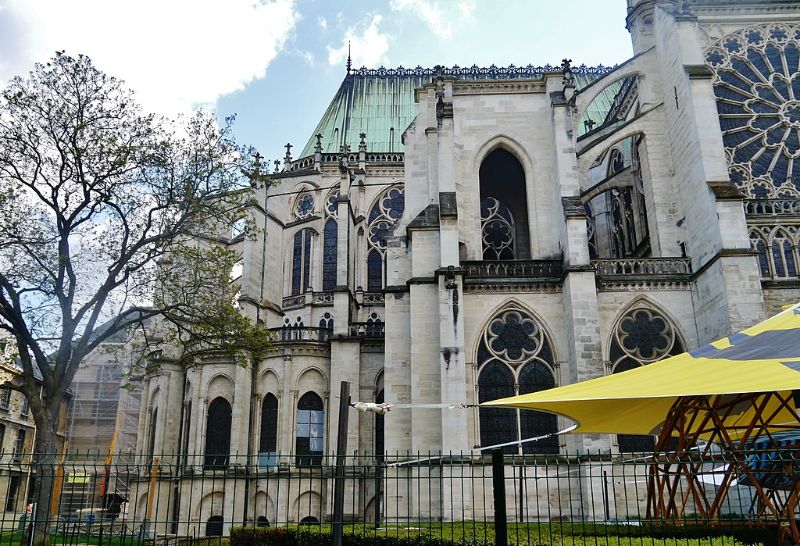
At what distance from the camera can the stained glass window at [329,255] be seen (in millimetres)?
31297

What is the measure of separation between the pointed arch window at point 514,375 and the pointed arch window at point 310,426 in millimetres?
8324

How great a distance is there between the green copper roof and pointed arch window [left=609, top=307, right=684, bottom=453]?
19.9 meters

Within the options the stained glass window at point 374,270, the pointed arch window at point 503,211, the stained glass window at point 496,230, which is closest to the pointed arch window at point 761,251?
the pointed arch window at point 503,211

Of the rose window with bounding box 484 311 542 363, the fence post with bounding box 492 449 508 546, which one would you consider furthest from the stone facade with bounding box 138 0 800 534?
the fence post with bounding box 492 449 508 546

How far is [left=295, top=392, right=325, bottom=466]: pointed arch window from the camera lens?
24703mm

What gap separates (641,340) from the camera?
19.4 meters

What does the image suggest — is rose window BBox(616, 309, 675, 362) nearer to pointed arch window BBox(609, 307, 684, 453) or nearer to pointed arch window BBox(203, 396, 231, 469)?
pointed arch window BBox(609, 307, 684, 453)

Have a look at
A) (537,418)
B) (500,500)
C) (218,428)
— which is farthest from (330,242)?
(500,500)

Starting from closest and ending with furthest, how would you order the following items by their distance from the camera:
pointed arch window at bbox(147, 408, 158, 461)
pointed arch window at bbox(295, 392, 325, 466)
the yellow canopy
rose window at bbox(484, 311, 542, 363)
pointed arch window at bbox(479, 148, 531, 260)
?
the yellow canopy < rose window at bbox(484, 311, 542, 363) < pointed arch window at bbox(479, 148, 531, 260) < pointed arch window at bbox(295, 392, 325, 466) < pointed arch window at bbox(147, 408, 158, 461)

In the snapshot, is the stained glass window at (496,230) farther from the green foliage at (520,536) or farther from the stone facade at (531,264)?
the green foliage at (520,536)

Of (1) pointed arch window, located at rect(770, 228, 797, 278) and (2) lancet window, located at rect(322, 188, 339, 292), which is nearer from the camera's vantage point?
(1) pointed arch window, located at rect(770, 228, 797, 278)

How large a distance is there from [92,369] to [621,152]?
35912 mm

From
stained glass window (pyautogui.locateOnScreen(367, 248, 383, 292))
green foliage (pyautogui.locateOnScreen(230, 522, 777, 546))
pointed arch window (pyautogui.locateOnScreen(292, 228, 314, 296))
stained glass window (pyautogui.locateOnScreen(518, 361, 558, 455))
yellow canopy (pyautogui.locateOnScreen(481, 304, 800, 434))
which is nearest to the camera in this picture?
yellow canopy (pyautogui.locateOnScreen(481, 304, 800, 434))

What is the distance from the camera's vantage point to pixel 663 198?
21.4m
